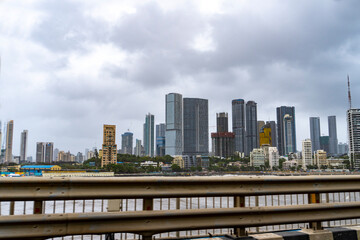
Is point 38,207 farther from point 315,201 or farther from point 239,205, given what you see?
point 315,201

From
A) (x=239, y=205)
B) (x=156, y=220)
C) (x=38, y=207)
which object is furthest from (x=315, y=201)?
(x=38, y=207)

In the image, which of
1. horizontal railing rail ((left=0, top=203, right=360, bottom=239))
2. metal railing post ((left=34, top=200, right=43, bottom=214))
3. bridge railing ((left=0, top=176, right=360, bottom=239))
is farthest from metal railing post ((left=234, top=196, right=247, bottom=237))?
metal railing post ((left=34, top=200, right=43, bottom=214))

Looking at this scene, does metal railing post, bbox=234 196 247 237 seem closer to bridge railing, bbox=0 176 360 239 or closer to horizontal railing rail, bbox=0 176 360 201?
bridge railing, bbox=0 176 360 239

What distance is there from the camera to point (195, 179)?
171 inches

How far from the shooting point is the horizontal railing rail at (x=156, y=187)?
3781 mm

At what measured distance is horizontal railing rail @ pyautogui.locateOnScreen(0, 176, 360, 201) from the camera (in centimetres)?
378

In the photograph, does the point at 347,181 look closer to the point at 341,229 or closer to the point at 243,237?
the point at 341,229

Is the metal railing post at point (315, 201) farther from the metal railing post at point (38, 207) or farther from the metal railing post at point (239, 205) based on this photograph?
the metal railing post at point (38, 207)

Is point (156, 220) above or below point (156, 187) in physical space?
below

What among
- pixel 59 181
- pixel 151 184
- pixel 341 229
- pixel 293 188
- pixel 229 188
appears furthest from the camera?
pixel 341 229

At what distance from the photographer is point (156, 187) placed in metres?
4.18

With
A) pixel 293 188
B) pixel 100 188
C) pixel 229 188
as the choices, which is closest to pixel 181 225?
pixel 229 188

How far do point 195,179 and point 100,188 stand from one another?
1.19 m

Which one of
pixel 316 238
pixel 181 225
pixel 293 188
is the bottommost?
pixel 316 238
